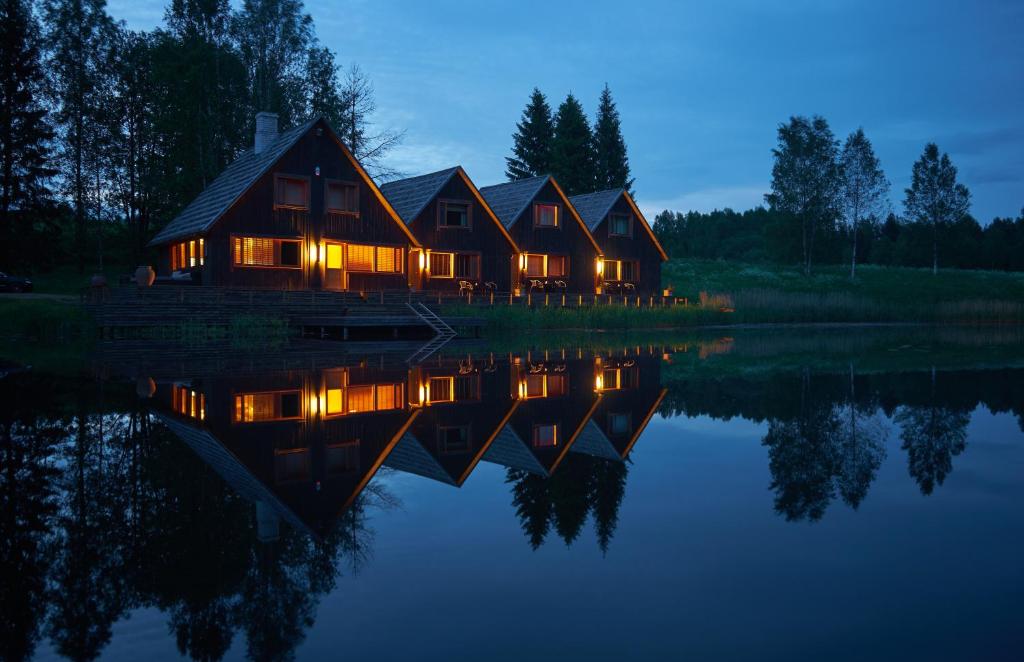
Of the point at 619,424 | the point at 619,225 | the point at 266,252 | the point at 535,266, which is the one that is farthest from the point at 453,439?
the point at 619,225

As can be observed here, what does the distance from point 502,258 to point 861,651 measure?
3871 centimetres

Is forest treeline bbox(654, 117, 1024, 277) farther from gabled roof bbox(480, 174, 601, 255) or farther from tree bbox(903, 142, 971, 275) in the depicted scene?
gabled roof bbox(480, 174, 601, 255)

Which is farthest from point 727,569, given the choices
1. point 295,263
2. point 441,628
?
point 295,263

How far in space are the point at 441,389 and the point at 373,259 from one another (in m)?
23.7

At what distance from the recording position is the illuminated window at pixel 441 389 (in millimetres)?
12617

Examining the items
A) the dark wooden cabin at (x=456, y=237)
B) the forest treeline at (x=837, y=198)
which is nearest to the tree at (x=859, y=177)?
the forest treeline at (x=837, y=198)

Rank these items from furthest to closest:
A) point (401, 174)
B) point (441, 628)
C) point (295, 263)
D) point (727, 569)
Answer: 1. point (401, 174)
2. point (295, 263)
3. point (727, 569)
4. point (441, 628)

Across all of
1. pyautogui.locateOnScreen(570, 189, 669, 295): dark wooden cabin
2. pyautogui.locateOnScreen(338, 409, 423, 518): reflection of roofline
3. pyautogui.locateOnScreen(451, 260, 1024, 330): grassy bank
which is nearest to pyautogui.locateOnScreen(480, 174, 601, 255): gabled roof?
pyautogui.locateOnScreen(570, 189, 669, 295): dark wooden cabin

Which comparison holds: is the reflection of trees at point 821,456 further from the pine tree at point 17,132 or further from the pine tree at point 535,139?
the pine tree at point 535,139

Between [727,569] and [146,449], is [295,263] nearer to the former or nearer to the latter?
[146,449]

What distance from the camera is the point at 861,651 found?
153 inches

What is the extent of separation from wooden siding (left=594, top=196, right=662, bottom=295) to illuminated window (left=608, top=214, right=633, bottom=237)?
19 centimetres

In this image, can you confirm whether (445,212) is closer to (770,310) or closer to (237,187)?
(237,187)

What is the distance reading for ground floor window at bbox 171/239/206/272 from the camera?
33.8m
